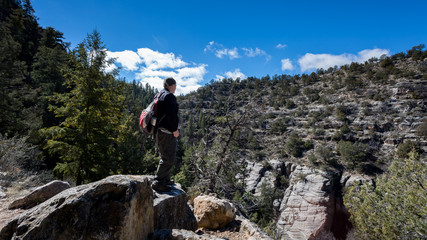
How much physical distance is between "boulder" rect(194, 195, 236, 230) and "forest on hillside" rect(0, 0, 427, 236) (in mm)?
2029

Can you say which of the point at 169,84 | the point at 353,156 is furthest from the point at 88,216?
the point at 353,156

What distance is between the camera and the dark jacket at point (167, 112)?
3021 millimetres

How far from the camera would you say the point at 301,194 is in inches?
1027

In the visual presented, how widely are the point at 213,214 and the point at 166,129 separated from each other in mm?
2601

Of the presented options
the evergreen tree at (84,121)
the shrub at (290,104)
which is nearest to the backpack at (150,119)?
the evergreen tree at (84,121)

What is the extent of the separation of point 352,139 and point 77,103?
39526 millimetres

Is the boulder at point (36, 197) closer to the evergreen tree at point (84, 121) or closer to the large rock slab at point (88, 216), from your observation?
the large rock slab at point (88, 216)

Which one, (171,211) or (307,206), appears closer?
(171,211)

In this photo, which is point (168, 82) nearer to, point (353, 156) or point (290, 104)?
point (353, 156)

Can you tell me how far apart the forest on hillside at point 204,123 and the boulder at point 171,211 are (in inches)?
120

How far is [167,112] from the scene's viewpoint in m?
3.04

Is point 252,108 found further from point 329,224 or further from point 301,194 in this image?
point 301,194

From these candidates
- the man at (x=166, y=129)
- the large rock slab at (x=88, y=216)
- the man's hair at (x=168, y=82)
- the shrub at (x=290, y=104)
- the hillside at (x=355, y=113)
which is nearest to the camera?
the large rock slab at (x=88, y=216)

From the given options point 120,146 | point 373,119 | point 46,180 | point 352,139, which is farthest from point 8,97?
point 373,119
